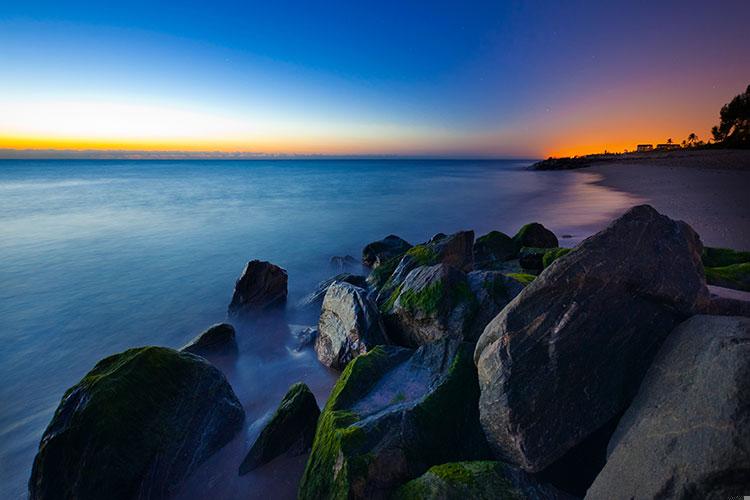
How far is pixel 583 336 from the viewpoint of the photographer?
368 cm

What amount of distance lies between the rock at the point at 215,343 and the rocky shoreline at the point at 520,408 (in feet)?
9.35

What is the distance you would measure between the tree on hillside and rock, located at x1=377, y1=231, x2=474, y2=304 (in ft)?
284

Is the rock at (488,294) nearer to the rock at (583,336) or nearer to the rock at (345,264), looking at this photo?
the rock at (583,336)

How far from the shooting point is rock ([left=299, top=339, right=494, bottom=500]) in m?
3.50

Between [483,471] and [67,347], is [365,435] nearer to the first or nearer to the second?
[483,471]

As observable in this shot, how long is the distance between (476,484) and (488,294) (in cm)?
334

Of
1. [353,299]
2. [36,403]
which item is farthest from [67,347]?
[353,299]

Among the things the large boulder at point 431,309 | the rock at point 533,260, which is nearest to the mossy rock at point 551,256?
the rock at point 533,260

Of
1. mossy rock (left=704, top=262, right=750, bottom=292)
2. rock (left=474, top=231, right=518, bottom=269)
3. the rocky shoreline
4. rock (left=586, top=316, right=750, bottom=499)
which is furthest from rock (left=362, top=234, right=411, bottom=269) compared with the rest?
rock (left=586, top=316, right=750, bottom=499)

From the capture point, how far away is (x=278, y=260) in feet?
56.4

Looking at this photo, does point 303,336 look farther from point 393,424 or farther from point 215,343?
point 393,424

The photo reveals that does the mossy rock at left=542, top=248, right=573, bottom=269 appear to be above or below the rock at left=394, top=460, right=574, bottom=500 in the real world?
above

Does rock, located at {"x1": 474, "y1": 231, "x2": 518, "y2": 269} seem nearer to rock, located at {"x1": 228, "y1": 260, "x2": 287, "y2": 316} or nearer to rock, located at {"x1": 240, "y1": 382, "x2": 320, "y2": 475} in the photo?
rock, located at {"x1": 228, "y1": 260, "x2": 287, "y2": 316}

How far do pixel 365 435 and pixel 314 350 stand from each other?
4346 millimetres
